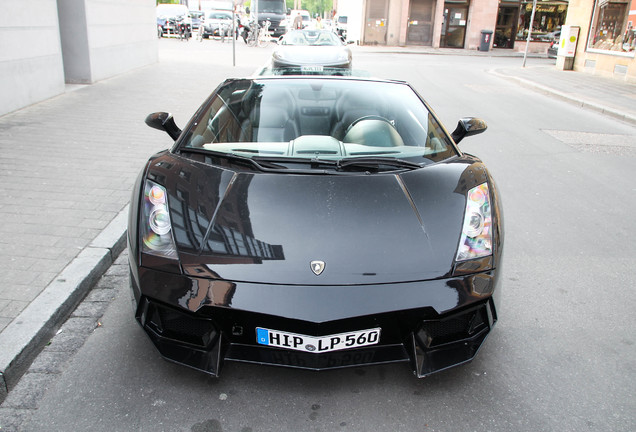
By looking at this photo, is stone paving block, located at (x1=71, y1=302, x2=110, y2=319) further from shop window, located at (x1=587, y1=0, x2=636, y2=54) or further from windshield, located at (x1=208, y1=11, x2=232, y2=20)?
windshield, located at (x1=208, y1=11, x2=232, y2=20)

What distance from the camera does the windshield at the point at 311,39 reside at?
46.7ft

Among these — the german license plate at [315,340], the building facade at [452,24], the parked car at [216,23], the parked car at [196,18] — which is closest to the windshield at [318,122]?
the german license plate at [315,340]

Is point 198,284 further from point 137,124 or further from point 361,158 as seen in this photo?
point 137,124

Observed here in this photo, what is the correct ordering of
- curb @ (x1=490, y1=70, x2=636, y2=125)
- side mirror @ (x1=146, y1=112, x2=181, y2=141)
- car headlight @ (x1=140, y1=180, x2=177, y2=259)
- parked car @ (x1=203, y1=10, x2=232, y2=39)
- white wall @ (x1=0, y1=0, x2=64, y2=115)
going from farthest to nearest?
parked car @ (x1=203, y1=10, x2=232, y2=39) < curb @ (x1=490, y1=70, x2=636, y2=125) < white wall @ (x1=0, y1=0, x2=64, y2=115) < side mirror @ (x1=146, y1=112, x2=181, y2=141) < car headlight @ (x1=140, y1=180, x2=177, y2=259)

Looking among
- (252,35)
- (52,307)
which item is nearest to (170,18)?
(252,35)

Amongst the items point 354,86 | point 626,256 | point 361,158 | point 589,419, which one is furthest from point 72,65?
point 589,419

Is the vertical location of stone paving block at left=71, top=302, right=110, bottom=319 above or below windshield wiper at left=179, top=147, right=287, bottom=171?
below

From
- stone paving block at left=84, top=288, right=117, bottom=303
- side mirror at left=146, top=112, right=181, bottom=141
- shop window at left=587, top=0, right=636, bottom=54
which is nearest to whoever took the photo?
stone paving block at left=84, top=288, right=117, bottom=303

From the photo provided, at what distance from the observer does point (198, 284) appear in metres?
2.30

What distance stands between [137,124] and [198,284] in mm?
6426

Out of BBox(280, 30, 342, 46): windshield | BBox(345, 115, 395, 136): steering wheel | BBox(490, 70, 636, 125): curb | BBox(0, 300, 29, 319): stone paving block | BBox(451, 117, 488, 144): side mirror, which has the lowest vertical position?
BBox(0, 300, 29, 319): stone paving block

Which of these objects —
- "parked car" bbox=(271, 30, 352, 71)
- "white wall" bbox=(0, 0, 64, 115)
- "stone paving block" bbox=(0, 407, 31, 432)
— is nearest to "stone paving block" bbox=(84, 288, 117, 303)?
"stone paving block" bbox=(0, 407, 31, 432)

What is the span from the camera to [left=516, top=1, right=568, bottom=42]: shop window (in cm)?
3156

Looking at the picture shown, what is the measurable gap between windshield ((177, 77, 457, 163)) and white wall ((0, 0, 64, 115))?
5.83 meters
